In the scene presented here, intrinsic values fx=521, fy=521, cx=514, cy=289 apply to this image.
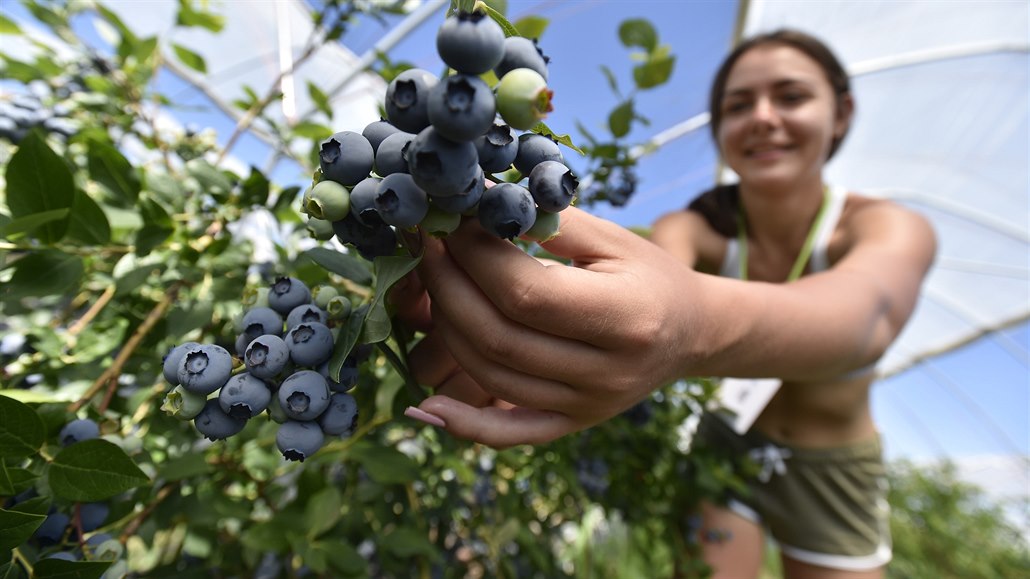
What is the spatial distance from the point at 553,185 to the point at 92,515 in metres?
0.57

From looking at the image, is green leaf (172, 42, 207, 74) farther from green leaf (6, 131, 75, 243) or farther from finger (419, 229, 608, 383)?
finger (419, 229, 608, 383)

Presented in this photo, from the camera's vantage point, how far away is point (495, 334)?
42 centimetres

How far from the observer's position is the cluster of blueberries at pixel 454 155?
293 mm

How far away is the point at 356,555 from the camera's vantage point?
703 millimetres

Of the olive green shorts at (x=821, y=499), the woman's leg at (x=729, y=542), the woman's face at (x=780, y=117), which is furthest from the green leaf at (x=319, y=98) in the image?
the woman's leg at (x=729, y=542)

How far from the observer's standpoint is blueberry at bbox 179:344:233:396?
39 centimetres

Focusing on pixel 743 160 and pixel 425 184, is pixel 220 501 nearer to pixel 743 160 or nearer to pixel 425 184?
pixel 425 184

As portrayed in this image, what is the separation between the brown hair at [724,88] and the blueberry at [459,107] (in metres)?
1.34

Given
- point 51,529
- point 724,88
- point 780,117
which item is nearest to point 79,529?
point 51,529

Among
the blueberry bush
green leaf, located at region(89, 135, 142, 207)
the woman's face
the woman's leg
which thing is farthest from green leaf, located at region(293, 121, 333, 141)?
the woman's leg

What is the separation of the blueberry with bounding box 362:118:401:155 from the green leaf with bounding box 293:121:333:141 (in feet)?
1.99

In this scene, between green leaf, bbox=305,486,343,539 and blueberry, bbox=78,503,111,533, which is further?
green leaf, bbox=305,486,343,539

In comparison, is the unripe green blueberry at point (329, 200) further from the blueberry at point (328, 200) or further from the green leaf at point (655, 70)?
the green leaf at point (655, 70)

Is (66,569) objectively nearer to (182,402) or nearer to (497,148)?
(182,402)
